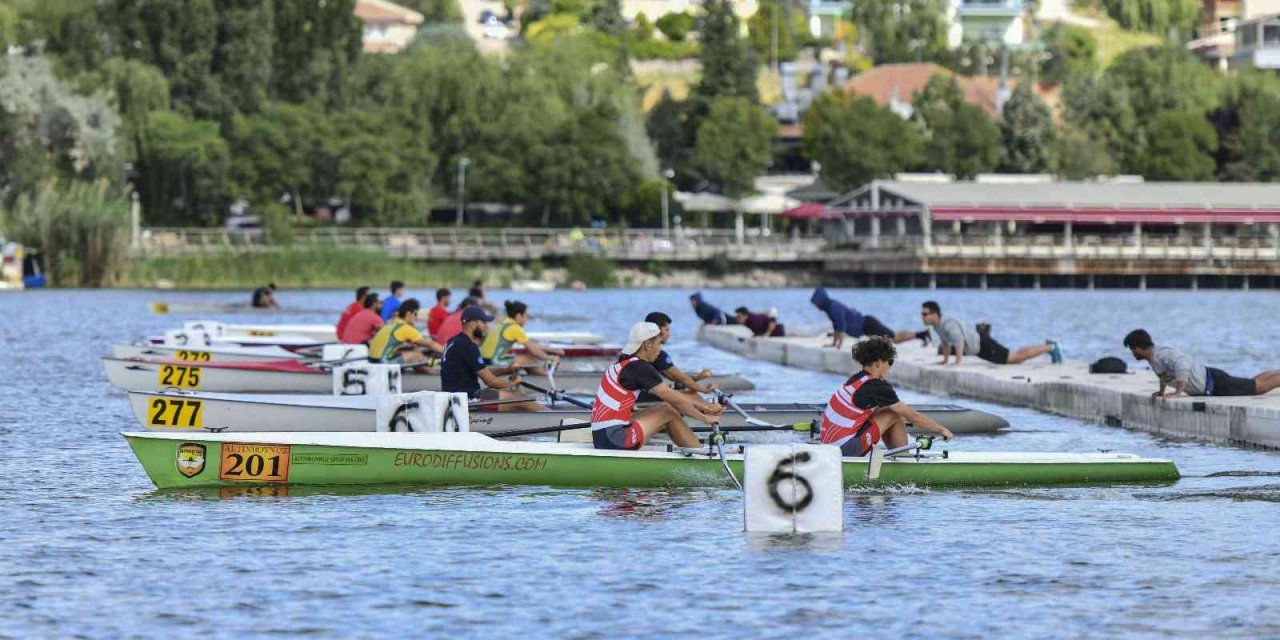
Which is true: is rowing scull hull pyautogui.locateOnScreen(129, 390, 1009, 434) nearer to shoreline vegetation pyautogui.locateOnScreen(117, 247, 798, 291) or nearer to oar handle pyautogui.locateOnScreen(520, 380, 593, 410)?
oar handle pyautogui.locateOnScreen(520, 380, 593, 410)

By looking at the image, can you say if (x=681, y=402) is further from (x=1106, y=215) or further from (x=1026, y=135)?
(x=1026, y=135)

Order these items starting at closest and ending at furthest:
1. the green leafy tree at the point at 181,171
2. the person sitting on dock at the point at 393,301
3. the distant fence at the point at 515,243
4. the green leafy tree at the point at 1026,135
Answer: the person sitting on dock at the point at 393,301 < the distant fence at the point at 515,243 < the green leafy tree at the point at 181,171 < the green leafy tree at the point at 1026,135

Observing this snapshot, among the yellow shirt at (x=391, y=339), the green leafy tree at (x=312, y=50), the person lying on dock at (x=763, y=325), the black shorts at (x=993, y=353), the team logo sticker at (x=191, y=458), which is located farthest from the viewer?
the green leafy tree at (x=312, y=50)

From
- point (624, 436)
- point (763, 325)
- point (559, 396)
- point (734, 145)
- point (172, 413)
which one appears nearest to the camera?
point (624, 436)

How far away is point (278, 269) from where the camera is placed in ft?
320

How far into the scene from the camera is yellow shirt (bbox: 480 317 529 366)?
94.5 ft

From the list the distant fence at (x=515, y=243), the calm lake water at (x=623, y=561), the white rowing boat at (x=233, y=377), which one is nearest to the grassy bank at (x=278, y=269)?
the distant fence at (x=515, y=243)

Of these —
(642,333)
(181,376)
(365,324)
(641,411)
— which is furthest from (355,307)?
(642,333)

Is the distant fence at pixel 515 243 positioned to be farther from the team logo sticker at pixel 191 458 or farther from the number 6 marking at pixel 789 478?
the number 6 marking at pixel 789 478

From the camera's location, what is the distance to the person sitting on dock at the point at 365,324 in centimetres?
3484

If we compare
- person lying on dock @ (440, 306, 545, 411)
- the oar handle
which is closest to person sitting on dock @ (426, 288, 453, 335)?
the oar handle

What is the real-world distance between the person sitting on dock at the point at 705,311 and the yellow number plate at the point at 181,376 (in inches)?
597

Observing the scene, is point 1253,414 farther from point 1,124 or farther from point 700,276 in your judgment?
point 700,276

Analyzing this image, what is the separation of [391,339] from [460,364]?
688cm
